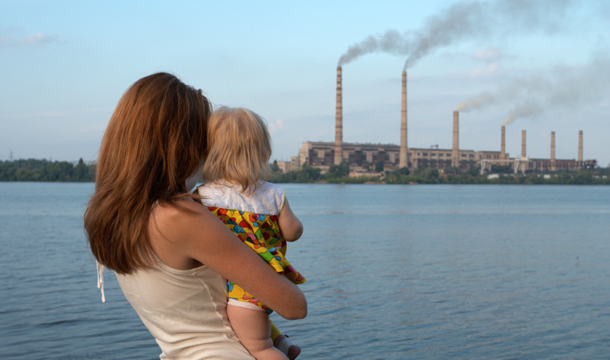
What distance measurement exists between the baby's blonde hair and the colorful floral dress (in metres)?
0.03

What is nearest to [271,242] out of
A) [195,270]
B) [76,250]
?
[195,270]

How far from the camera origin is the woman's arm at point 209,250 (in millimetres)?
1224

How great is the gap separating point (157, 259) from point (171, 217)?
0.14 meters

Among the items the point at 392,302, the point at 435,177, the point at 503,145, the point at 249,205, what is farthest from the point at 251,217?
the point at 503,145

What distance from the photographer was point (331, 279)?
13445 millimetres

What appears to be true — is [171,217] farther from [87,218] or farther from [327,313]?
[327,313]

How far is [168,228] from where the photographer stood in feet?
4.05

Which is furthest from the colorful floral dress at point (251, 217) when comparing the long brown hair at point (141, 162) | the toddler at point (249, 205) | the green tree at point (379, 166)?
the green tree at point (379, 166)

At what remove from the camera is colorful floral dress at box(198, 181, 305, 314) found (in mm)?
1432

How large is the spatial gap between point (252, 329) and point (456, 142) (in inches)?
4107

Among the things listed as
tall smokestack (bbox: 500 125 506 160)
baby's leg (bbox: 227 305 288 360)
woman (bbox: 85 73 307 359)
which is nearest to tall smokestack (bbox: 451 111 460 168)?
tall smokestack (bbox: 500 125 506 160)

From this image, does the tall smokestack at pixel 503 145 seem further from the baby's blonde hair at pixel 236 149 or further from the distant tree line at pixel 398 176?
the baby's blonde hair at pixel 236 149

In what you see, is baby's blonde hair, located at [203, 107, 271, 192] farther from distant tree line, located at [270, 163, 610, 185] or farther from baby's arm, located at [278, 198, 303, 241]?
distant tree line, located at [270, 163, 610, 185]

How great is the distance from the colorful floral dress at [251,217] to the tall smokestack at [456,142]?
321 ft
